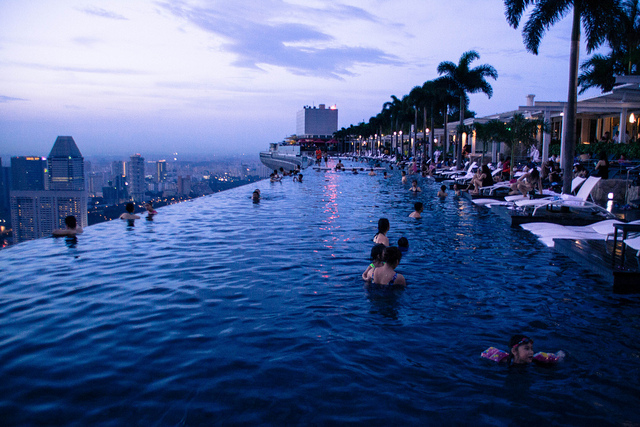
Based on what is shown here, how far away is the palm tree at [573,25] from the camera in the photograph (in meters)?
14.4

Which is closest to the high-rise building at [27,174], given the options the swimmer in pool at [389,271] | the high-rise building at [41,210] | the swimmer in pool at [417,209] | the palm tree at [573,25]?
the high-rise building at [41,210]

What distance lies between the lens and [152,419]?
354 cm

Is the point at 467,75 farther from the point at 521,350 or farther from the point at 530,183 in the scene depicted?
Result: the point at 521,350

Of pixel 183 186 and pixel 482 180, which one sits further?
pixel 183 186

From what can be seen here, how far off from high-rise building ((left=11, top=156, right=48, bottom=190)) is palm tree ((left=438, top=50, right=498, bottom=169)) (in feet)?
209

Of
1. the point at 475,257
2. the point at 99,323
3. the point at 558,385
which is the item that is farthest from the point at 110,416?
the point at 475,257

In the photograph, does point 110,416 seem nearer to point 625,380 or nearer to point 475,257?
point 625,380

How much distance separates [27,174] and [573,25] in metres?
79.2

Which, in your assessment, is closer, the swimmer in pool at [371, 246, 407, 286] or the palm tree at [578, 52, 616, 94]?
the swimmer in pool at [371, 246, 407, 286]

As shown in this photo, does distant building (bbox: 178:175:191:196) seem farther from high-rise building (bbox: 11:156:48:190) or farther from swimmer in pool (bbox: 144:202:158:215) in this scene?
swimmer in pool (bbox: 144:202:158:215)

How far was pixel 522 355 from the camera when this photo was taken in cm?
434

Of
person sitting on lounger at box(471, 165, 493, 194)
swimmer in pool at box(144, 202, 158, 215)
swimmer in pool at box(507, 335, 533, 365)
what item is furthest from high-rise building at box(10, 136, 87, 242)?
swimmer in pool at box(507, 335, 533, 365)

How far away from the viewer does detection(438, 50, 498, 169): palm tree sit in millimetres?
36953

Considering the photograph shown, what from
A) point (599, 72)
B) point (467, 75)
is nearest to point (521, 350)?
point (599, 72)
